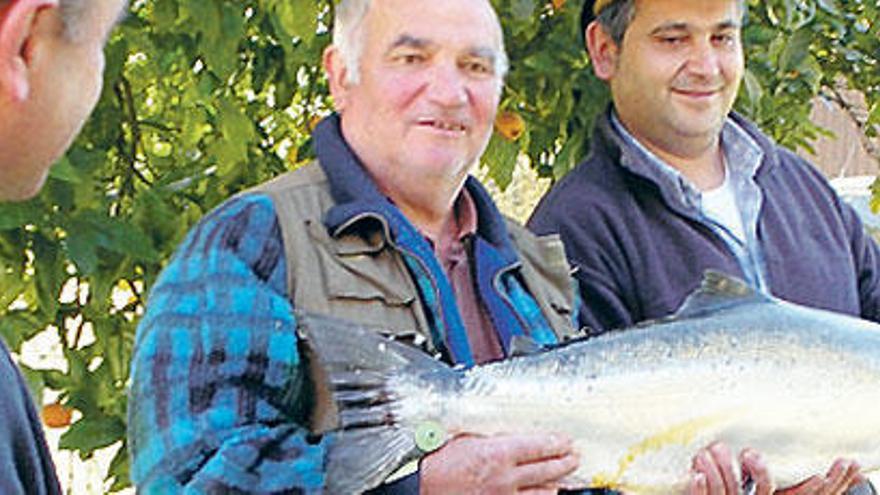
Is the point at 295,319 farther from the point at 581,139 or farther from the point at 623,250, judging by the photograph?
the point at 581,139

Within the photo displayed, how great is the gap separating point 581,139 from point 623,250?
2.55 ft

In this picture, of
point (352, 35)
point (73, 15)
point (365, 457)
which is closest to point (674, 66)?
point (352, 35)

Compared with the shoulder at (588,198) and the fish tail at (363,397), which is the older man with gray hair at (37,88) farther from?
the shoulder at (588,198)

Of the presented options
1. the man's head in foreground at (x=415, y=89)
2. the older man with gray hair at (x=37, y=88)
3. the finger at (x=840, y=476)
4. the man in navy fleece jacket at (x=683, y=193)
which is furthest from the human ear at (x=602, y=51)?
the older man with gray hair at (x=37, y=88)

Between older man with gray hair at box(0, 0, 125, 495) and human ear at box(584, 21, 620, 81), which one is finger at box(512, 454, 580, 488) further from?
human ear at box(584, 21, 620, 81)

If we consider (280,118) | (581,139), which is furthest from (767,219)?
(280,118)

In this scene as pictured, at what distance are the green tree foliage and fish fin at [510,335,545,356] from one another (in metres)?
0.93

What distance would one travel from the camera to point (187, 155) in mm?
3838

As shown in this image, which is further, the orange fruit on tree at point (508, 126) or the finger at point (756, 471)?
Answer: the orange fruit on tree at point (508, 126)

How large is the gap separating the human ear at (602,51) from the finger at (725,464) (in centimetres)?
110

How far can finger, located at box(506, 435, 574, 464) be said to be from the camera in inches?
102

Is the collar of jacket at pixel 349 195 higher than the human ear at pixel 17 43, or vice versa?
the human ear at pixel 17 43

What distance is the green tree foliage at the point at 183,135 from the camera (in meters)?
3.40

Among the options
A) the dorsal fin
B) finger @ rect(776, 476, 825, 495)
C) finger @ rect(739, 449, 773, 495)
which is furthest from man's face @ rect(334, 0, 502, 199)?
finger @ rect(776, 476, 825, 495)
